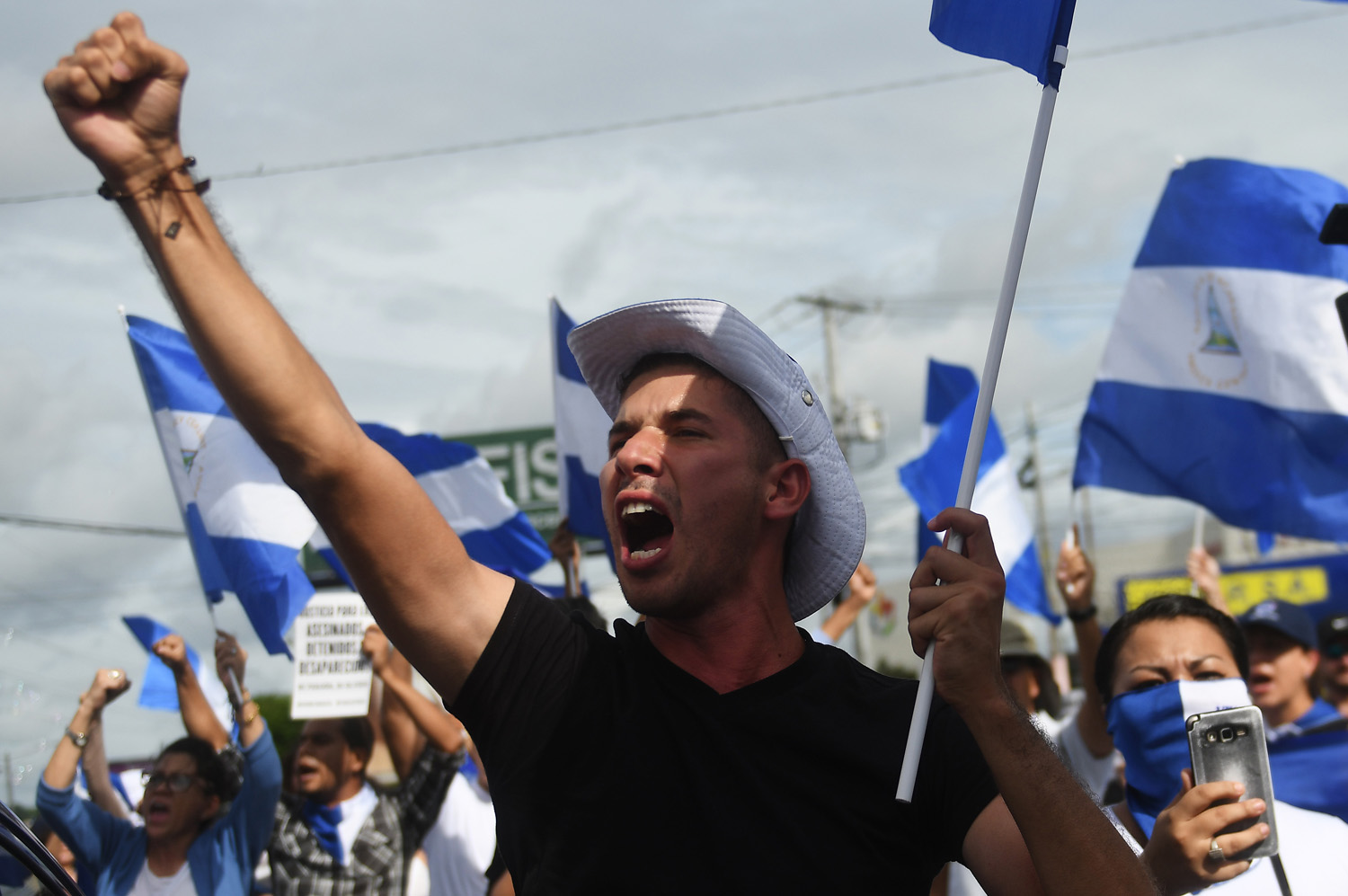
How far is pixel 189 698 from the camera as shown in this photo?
18.7 ft

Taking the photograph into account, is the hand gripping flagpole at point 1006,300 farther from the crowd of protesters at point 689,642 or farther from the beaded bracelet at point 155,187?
the beaded bracelet at point 155,187

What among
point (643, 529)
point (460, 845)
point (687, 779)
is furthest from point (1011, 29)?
point (460, 845)

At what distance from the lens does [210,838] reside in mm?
4953

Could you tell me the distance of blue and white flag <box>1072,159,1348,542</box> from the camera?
18.2ft

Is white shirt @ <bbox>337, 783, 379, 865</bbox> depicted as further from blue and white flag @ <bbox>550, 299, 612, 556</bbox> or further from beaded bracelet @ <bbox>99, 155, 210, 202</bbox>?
beaded bracelet @ <bbox>99, 155, 210, 202</bbox>

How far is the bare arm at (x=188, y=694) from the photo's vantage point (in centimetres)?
563

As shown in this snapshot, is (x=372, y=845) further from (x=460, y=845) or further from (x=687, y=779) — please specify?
(x=687, y=779)

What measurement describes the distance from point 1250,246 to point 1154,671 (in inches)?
142

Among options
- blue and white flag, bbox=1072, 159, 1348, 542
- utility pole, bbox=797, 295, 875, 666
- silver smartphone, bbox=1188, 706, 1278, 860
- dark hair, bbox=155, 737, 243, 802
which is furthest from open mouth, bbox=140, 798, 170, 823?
utility pole, bbox=797, 295, 875, 666

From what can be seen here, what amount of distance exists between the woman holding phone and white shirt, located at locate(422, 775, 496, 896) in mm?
3160

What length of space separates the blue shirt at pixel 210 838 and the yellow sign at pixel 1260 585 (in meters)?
13.3

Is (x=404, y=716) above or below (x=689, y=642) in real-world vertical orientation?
below

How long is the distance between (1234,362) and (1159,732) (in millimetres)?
3353

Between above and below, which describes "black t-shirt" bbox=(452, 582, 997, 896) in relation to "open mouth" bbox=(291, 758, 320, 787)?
above
